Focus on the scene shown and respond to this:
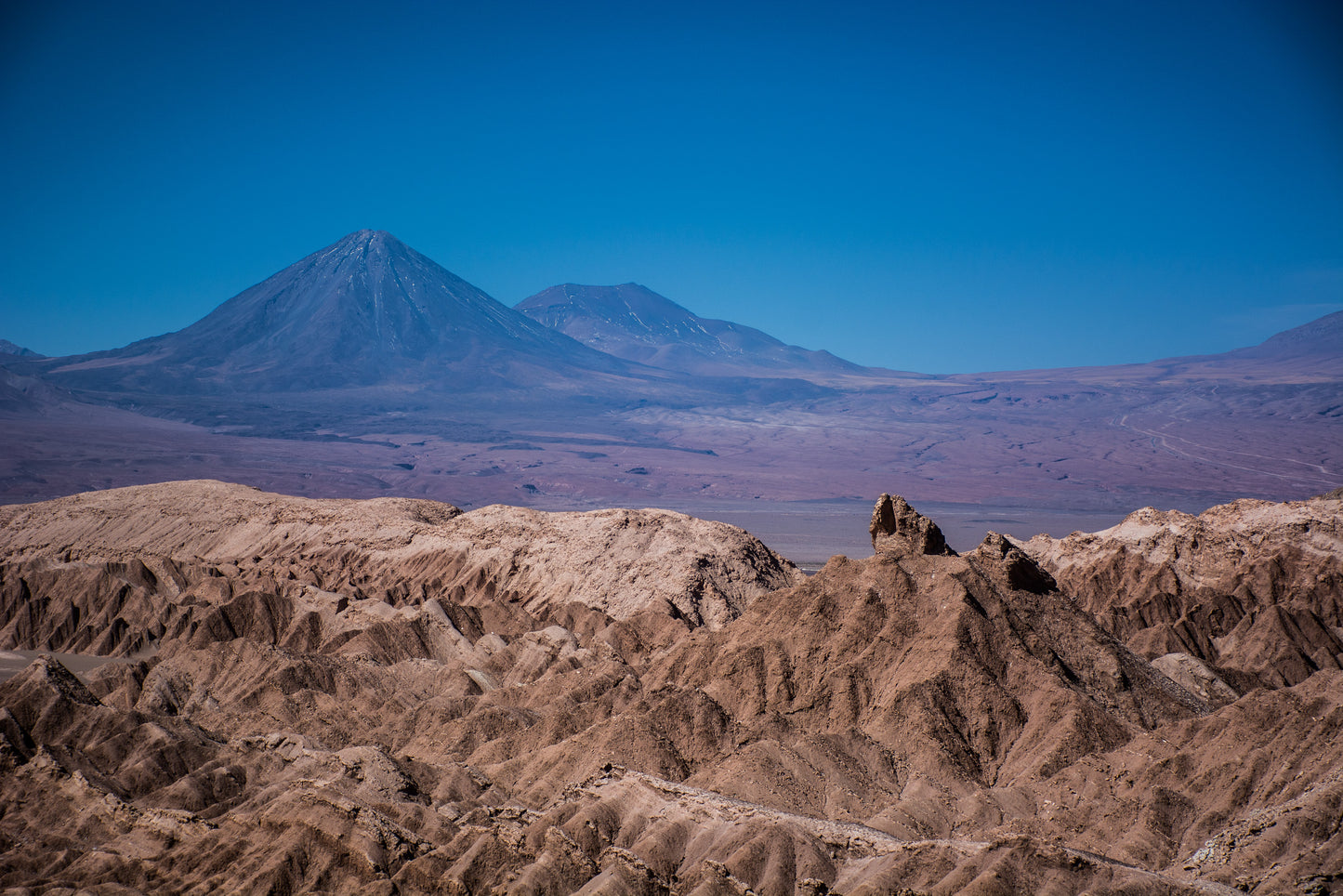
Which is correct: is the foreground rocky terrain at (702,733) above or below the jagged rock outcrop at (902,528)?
below

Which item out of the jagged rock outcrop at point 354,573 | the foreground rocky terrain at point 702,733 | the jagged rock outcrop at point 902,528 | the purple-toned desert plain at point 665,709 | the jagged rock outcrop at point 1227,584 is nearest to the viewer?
the foreground rocky terrain at point 702,733

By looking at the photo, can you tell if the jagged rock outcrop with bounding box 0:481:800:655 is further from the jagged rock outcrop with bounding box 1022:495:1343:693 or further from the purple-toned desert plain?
the jagged rock outcrop with bounding box 1022:495:1343:693

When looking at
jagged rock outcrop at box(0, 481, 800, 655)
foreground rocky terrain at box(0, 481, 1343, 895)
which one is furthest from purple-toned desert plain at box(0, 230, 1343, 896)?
jagged rock outcrop at box(0, 481, 800, 655)

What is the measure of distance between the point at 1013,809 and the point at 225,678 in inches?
1224

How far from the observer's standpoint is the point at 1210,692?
37156mm

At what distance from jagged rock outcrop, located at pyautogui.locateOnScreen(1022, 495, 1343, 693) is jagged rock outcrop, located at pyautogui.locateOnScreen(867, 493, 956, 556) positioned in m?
12.2

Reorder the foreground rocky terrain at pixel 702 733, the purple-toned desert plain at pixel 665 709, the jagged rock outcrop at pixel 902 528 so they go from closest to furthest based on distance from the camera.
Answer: the foreground rocky terrain at pixel 702 733
the purple-toned desert plain at pixel 665 709
the jagged rock outcrop at pixel 902 528

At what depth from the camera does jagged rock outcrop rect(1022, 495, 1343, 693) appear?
47.8 metres

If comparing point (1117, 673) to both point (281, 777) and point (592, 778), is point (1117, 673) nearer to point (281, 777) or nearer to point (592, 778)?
point (592, 778)

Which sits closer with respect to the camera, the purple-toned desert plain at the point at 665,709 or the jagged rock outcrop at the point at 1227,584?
the purple-toned desert plain at the point at 665,709

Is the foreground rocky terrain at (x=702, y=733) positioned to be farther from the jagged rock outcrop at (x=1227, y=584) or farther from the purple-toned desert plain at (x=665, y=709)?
the jagged rock outcrop at (x=1227, y=584)

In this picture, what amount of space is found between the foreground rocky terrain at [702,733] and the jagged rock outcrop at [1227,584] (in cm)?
22

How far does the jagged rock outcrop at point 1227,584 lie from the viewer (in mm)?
47750

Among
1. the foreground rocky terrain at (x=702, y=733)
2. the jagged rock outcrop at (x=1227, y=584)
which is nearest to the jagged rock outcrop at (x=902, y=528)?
the foreground rocky terrain at (x=702, y=733)
